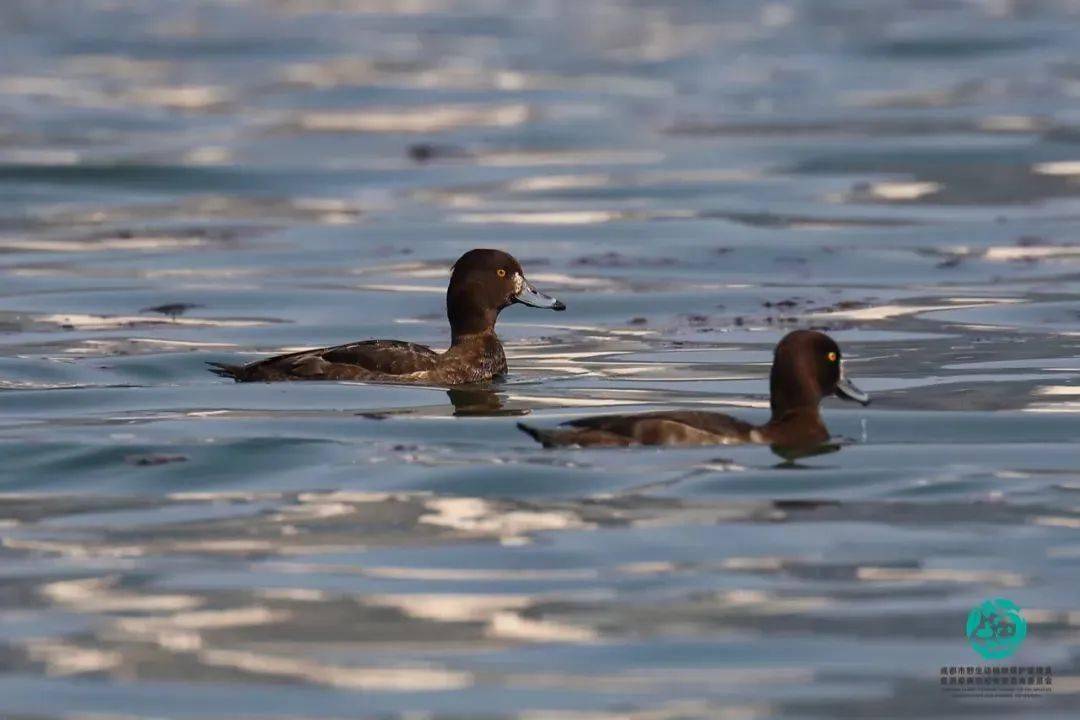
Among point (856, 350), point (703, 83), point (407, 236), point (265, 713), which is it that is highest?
point (703, 83)

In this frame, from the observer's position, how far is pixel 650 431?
10.3 meters

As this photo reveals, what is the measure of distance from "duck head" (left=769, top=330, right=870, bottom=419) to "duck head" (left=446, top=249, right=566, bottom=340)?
335 cm

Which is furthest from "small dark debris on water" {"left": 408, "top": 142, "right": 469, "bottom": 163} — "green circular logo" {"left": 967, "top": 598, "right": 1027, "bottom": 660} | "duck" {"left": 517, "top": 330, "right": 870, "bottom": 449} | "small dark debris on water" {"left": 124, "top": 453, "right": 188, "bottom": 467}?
"green circular logo" {"left": 967, "top": 598, "right": 1027, "bottom": 660}

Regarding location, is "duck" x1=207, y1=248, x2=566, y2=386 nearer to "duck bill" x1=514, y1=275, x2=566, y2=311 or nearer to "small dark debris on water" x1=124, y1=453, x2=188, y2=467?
"duck bill" x1=514, y1=275, x2=566, y2=311

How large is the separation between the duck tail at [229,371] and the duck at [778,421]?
309 cm

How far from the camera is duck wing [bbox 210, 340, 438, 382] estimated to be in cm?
1288

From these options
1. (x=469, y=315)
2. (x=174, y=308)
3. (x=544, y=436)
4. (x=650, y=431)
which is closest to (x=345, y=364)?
(x=469, y=315)

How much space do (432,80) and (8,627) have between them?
1054 inches

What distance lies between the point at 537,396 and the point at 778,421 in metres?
2.53

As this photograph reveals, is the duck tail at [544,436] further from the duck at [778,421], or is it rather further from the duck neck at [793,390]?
the duck neck at [793,390]

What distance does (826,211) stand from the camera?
22422 millimetres

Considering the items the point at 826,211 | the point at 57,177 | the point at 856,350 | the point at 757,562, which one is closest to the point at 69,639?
the point at 757,562

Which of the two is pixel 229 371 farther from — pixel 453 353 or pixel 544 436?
pixel 544 436

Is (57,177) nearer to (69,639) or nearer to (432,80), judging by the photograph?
(432,80)
